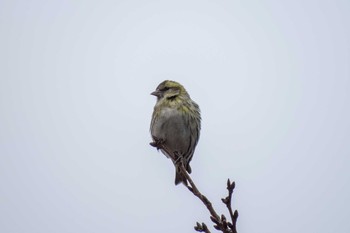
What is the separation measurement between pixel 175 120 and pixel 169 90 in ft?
2.30

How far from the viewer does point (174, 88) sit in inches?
285

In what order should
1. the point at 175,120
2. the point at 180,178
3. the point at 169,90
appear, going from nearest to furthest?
the point at 180,178, the point at 175,120, the point at 169,90

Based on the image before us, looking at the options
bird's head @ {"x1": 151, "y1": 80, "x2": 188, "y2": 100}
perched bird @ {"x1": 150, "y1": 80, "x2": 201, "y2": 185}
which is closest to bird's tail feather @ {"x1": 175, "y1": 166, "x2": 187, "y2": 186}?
perched bird @ {"x1": 150, "y1": 80, "x2": 201, "y2": 185}

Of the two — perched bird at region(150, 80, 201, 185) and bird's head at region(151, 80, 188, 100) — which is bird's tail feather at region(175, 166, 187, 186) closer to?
perched bird at region(150, 80, 201, 185)

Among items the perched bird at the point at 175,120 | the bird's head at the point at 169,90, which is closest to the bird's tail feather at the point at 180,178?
the perched bird at the point at 175,120

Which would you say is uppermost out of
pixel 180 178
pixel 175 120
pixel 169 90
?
pixel 169 90

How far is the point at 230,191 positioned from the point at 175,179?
375cm

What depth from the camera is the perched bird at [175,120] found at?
668cm

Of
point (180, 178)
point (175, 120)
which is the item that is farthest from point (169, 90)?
point (180, 178)

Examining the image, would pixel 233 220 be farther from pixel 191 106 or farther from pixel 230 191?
pixel 191 106

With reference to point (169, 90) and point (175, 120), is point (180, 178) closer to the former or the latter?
point (175, 120)

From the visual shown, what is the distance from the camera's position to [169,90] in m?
7.19

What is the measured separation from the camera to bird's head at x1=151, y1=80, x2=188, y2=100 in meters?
7.08

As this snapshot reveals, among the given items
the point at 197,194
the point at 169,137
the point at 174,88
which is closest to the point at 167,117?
the point at 169,137
